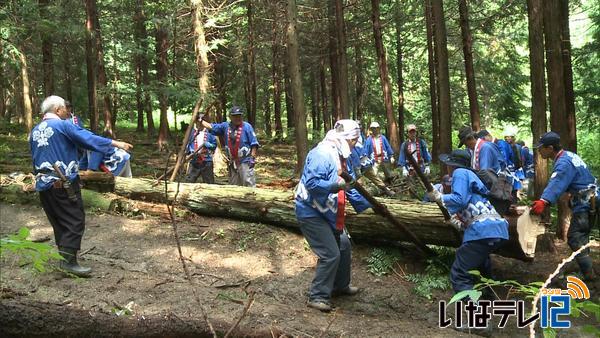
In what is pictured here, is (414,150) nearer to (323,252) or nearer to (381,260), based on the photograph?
(381,260)

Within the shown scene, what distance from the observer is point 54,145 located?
5848 millimetres

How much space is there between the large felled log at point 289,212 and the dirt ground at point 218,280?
0.25m

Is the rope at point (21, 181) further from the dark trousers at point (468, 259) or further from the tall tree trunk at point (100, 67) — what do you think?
the dark trousers at point (468, 259)

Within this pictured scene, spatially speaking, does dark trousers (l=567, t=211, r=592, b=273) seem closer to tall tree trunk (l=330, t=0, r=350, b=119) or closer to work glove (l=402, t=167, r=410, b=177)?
work glove (l=402, t=167, r=410, b=177)

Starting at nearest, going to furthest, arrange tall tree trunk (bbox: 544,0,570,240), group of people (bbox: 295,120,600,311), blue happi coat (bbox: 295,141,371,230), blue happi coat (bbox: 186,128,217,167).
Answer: blue happi coat (bbox: 295,141,371,230)
group of people (bbox: 295,120,600,311)
tall tree trunk (bbox: 544,0,570,240)
blue happi coat (bbox: 186,128,217,167)

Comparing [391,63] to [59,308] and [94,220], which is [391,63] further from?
[59,308]

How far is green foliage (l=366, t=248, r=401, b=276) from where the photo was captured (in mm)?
7449

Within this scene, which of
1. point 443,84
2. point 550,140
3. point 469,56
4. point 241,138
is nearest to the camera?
point 550,140

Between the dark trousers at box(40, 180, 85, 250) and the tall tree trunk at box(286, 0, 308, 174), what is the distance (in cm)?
688

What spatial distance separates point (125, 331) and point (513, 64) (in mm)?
24092

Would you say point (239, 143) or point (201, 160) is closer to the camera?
point (239, 143)

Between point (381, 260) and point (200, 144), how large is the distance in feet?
16.9

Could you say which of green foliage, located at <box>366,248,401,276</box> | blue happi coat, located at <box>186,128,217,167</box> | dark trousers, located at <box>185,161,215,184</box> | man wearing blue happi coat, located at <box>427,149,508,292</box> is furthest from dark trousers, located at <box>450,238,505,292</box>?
dark trousers, located at <box>185,161,215,184</box>

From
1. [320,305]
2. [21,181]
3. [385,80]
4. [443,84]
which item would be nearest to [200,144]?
[21,181]
